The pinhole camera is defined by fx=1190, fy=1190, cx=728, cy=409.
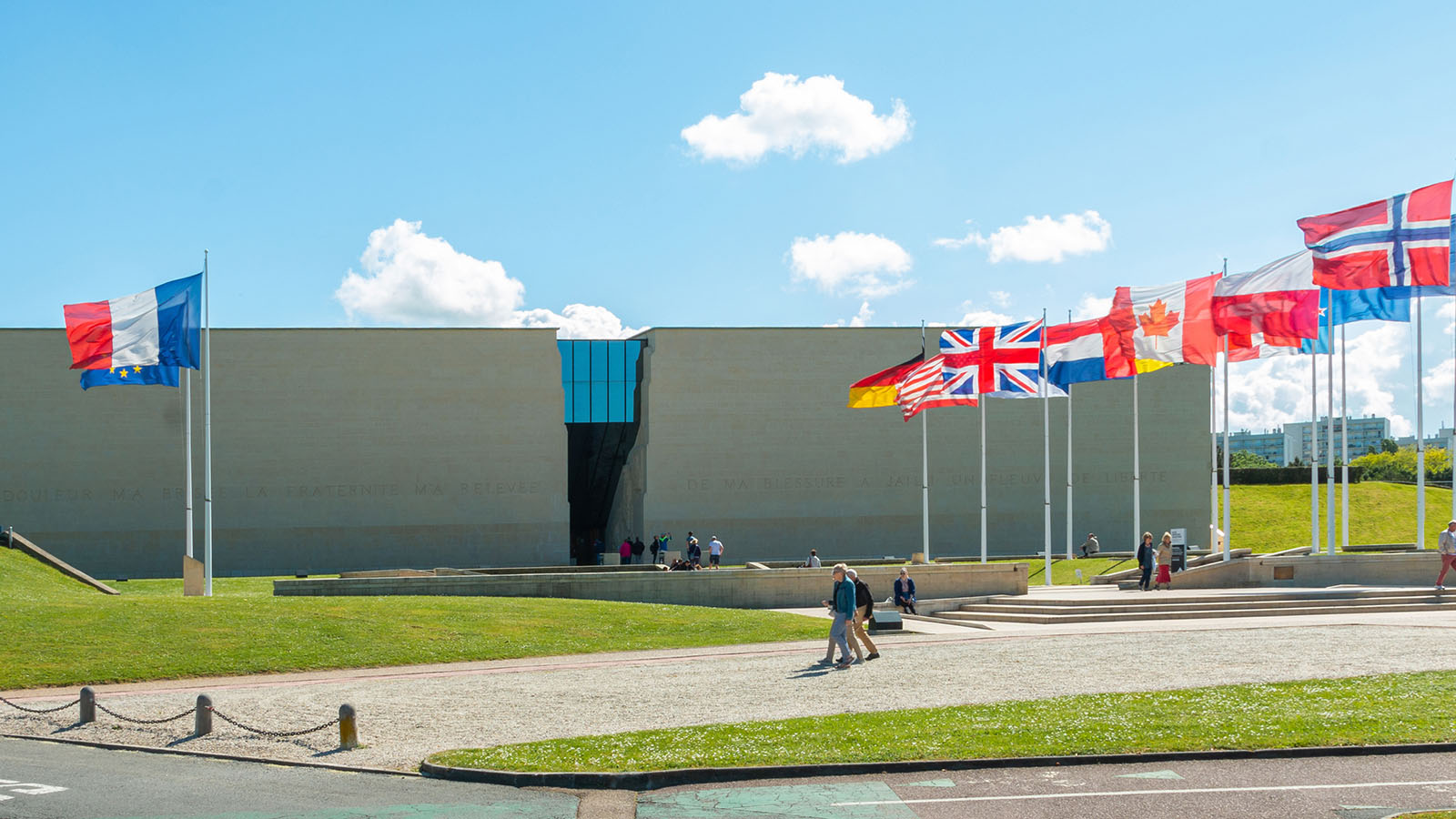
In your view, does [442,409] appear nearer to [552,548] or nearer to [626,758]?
[552,548]

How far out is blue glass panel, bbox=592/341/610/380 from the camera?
52469 mm

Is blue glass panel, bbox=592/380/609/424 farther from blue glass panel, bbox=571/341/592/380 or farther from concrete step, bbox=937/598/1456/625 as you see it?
concrete step, bbox=937/598/1456/625

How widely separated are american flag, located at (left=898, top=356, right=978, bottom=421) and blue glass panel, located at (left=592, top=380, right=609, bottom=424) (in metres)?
20.8

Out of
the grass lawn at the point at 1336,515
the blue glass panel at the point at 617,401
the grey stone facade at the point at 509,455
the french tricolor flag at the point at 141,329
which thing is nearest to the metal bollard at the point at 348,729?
the french tricolor flag at the point at 141,329

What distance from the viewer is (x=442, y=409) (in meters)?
50.5

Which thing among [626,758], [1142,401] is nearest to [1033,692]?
[626,758]

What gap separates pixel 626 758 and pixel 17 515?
44900mm

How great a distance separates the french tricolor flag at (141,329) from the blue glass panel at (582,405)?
80.9ft

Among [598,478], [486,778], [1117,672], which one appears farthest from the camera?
[598,478]

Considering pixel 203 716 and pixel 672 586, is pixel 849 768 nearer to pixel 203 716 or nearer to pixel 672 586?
Result: pixel 203 716

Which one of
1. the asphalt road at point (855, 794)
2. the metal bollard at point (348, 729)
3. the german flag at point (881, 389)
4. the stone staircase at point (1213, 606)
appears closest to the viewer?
the asphalt road at point (855, 794)

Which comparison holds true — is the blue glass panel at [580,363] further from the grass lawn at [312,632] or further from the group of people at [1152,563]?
the group of people at [1152,563]

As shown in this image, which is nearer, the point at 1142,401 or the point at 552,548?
the point at 552,548

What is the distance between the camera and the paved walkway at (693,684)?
13.9 meters
